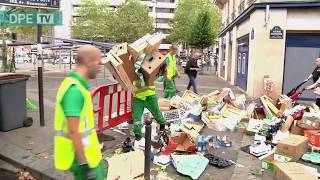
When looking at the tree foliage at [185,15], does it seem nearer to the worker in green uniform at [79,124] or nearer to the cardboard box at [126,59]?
the cardboard box at [126,59]

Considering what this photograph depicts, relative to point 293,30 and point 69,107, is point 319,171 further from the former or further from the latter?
point 293,30

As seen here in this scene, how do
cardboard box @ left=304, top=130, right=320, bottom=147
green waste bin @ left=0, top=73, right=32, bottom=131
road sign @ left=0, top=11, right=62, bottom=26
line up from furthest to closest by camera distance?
road sign @ left=0, top=11, right=62, bottom=26 < green waste bin @ left=0, top=73, right=32, bottom=131 < cardboard box @ left=304, top=130, right=320, bottom=147

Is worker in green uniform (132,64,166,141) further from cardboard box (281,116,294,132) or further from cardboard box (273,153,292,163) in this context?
cardboard box (281,116,294,132)

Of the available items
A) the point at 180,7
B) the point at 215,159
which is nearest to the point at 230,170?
the point at 215,159

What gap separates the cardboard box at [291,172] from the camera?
4729mm

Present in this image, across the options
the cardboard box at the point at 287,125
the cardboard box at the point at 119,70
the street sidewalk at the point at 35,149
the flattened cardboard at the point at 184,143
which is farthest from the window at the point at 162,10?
the flattened cardboard at the point at 184,143

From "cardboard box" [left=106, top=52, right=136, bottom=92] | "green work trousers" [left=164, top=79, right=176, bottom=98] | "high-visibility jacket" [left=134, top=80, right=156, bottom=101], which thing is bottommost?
"green work trousers" [left=164, top=79, right=176, bottom=98]

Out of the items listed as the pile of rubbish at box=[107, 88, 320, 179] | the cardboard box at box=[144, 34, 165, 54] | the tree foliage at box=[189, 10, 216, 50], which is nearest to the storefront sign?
the pile of rubbish at box=[107, 88, 320, 179]

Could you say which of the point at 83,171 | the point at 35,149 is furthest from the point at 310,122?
the point at 83,171

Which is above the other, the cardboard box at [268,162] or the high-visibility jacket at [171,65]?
the high-visibility jacket at [171,65]

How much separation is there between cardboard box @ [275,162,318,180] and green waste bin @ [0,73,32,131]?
5121 millimetres

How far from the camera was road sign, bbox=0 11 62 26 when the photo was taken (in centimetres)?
759

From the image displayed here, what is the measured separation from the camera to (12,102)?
7.49 m

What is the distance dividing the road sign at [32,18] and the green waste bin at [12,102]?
1108mm
